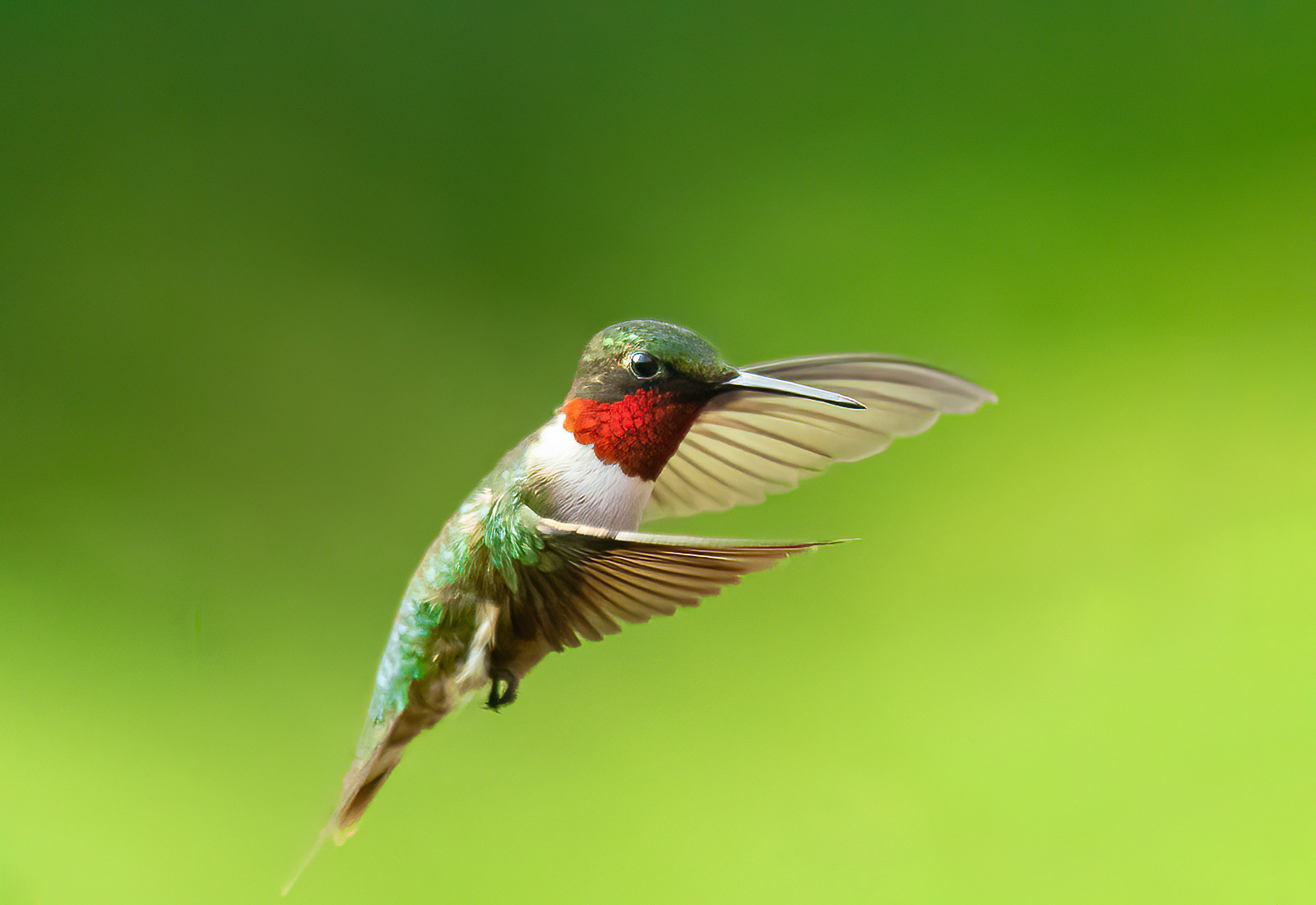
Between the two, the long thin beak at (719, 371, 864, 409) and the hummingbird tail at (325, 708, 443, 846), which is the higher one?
the long thin beak at (719, 371, 864, 409)

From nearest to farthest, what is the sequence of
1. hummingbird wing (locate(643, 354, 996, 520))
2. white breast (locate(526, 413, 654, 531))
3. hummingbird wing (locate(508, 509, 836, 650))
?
hummingbird wing (locate(508, 509, 836, 650)), white breast (locate(526, 413, 654, 531)), hummingbird wing (locate(643, 354, 996, 520))

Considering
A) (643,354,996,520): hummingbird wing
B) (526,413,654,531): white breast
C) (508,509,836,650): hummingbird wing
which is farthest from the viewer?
(643,354,996,520): hummingbird wing

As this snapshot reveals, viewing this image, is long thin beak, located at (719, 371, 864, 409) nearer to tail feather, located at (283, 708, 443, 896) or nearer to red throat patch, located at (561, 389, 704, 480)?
red throat patch, located at (561, 389, 704, 480)

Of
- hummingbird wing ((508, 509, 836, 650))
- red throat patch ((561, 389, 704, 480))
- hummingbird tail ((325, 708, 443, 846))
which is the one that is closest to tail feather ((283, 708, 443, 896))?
hummingbird tail ((325, 708, 443, 846))

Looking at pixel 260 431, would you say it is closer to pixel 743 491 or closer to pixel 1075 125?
pixel 743 491

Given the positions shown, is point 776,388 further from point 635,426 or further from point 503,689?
point 503,689

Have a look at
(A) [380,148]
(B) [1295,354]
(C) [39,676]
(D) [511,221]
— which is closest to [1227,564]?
(B) [1295,354]
